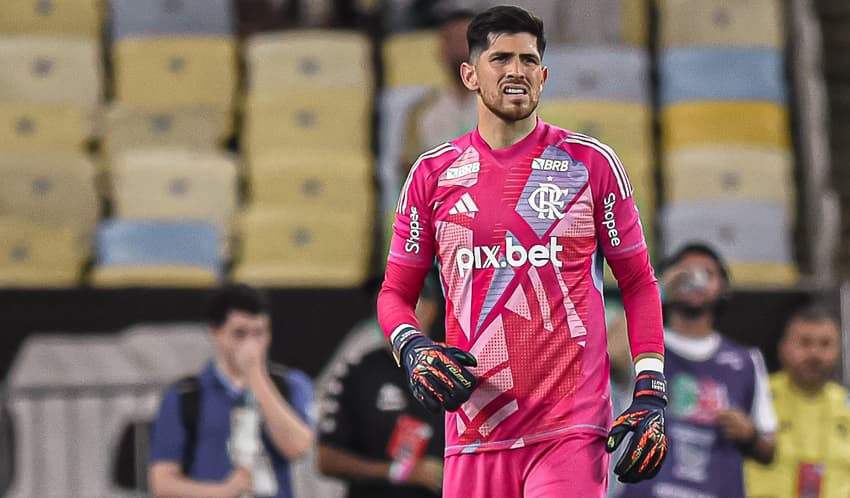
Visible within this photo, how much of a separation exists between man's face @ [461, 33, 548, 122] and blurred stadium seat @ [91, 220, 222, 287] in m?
5.67

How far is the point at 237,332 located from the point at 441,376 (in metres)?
3.20

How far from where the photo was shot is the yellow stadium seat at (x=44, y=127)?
443 inches

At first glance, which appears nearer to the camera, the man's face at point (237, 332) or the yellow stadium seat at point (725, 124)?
the man's face at point (237, 332)

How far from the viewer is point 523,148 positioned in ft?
15.1

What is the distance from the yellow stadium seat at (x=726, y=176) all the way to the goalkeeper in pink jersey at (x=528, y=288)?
653cm

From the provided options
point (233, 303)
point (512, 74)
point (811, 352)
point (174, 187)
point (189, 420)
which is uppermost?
point (512, 74)

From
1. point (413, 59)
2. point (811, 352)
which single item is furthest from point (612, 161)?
point (413, 59)

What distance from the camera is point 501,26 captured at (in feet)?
14.9

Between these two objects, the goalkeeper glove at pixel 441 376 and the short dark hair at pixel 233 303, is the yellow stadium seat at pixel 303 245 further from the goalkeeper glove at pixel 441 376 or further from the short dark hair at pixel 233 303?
the goalkeeper glove at pixel 441 376

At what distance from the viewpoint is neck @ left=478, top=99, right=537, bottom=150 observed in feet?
Result: 15.1

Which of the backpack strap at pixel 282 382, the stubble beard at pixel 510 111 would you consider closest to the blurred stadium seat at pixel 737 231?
the backpack strap at pixel 282 382

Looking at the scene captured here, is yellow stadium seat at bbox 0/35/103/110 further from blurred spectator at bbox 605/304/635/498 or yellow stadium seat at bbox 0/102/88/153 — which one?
blurred spectator at bbox 605/304/635/498

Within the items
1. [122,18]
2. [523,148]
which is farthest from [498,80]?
[122,18]

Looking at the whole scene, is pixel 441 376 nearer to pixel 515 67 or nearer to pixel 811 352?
pixel 515 67
